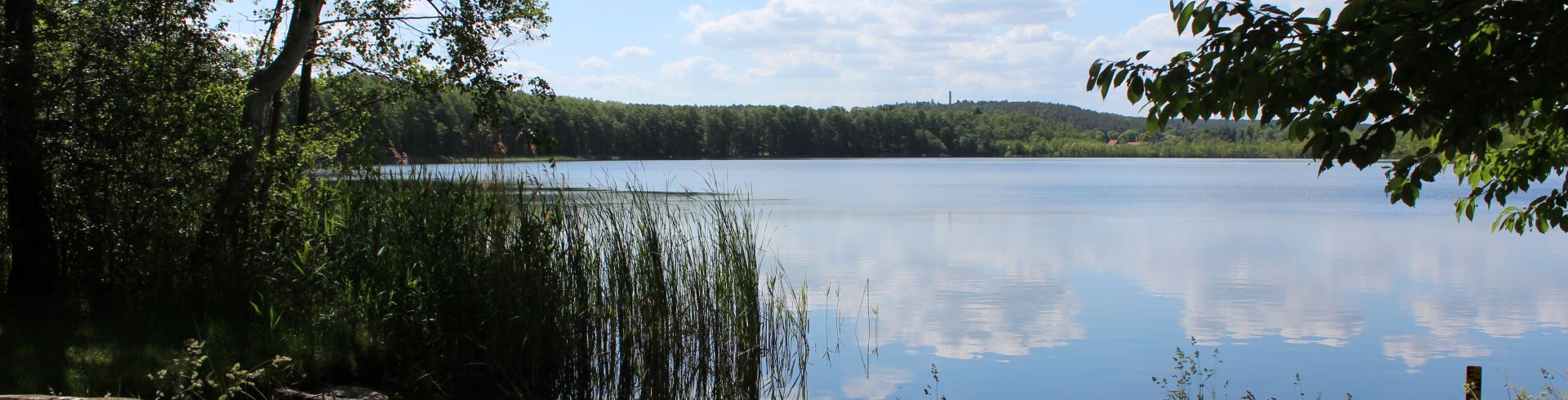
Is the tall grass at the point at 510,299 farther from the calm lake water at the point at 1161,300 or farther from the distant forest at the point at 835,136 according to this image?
the distant forest at the point at 835,136

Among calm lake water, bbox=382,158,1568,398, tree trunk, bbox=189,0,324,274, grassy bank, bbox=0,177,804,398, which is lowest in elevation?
calm lake water, bbox=382,158,1568,398

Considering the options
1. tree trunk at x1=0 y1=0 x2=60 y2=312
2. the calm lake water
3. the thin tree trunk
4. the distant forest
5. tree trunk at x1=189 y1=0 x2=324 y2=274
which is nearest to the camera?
tree trunk at x1=0 y1=0 x2=60 y2=312

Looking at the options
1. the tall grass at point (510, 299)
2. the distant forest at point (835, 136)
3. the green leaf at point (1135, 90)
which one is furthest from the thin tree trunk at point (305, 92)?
the distant forest at point (835, 136)

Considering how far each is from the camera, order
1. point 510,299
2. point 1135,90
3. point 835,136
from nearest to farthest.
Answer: point 1135,90 → point 510,299 → point 835,136

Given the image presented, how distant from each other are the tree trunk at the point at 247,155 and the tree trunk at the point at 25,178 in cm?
82

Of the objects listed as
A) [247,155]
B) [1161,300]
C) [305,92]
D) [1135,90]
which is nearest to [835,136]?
[1161,300]

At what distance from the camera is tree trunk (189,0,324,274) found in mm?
6547

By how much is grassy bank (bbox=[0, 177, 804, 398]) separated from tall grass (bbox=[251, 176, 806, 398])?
1cm

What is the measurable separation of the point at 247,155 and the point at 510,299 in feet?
6.45

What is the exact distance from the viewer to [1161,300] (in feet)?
33.9

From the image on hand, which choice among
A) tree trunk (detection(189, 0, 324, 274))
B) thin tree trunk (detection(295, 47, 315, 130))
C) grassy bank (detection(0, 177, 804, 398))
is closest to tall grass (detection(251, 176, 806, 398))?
grassy bank (detection(0, 177, 804, 398))

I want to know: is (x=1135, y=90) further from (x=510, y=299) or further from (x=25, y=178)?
(x=25, y=178)

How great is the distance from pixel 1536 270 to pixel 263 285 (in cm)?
1299

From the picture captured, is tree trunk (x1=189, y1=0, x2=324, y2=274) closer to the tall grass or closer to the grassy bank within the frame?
the grassy bank
